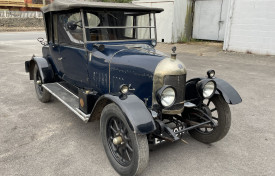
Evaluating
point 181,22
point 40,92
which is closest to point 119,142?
point 40,92

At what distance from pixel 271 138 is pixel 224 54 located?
26.9 ft

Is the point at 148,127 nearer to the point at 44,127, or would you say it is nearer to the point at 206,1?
the point at 44,127

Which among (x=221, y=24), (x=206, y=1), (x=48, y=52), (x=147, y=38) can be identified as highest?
(x=206, y=1)

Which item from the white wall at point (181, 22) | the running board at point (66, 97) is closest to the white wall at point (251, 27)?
the white wall at point (181, 22)

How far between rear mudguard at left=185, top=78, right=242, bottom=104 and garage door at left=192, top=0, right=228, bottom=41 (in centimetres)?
1156

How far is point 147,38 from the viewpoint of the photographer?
3.91 meters

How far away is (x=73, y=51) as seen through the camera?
12.1 feet

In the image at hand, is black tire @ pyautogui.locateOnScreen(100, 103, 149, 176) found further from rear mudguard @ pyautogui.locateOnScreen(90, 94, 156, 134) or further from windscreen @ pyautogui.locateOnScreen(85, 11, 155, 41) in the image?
windscreen @ pyautogui.locateOnScreen(85, 11, 155, 41)

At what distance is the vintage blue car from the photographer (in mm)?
2504

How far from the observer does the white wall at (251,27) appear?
33.7ft

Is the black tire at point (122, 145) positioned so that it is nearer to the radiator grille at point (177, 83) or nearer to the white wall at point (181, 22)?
the radiator grille at point (177, 83)

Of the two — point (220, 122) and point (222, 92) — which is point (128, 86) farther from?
point (220, 122)

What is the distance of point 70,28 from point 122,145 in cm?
173

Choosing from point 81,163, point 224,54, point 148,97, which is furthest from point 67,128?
point 224,54
